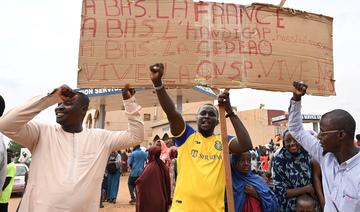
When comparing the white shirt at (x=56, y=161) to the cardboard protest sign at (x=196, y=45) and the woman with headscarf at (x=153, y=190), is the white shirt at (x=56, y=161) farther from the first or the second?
the woman with headscarf at (x=153, y=190)

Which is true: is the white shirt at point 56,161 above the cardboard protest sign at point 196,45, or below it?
below

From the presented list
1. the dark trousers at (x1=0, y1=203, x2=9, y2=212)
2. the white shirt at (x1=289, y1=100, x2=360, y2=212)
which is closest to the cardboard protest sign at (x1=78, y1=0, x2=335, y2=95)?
the white shirt at (x1=289, y1=100, x2=360, y2=212)

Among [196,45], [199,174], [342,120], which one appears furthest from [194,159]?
[342,120]

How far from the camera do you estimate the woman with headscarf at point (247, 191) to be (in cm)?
348

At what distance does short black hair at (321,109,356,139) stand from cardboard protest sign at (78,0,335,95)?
99cm

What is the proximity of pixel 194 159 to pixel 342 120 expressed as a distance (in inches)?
46.7

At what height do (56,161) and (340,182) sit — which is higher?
(56,161)

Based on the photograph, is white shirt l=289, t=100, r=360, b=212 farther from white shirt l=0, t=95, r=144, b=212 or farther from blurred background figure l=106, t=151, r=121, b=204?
blurred background figure l=106, t=151, r=121, b=204

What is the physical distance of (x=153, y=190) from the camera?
6.73m

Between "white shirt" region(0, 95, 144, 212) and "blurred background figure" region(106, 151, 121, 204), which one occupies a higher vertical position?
"white shirt" region(0, 95, 144, 212)

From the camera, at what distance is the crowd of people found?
252 centimetres

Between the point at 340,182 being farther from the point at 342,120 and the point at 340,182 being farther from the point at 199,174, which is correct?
the point at 199,174

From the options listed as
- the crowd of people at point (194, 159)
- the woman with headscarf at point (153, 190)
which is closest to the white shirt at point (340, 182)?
the crowd of people at point (194, 159)

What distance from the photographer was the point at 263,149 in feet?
50.6
